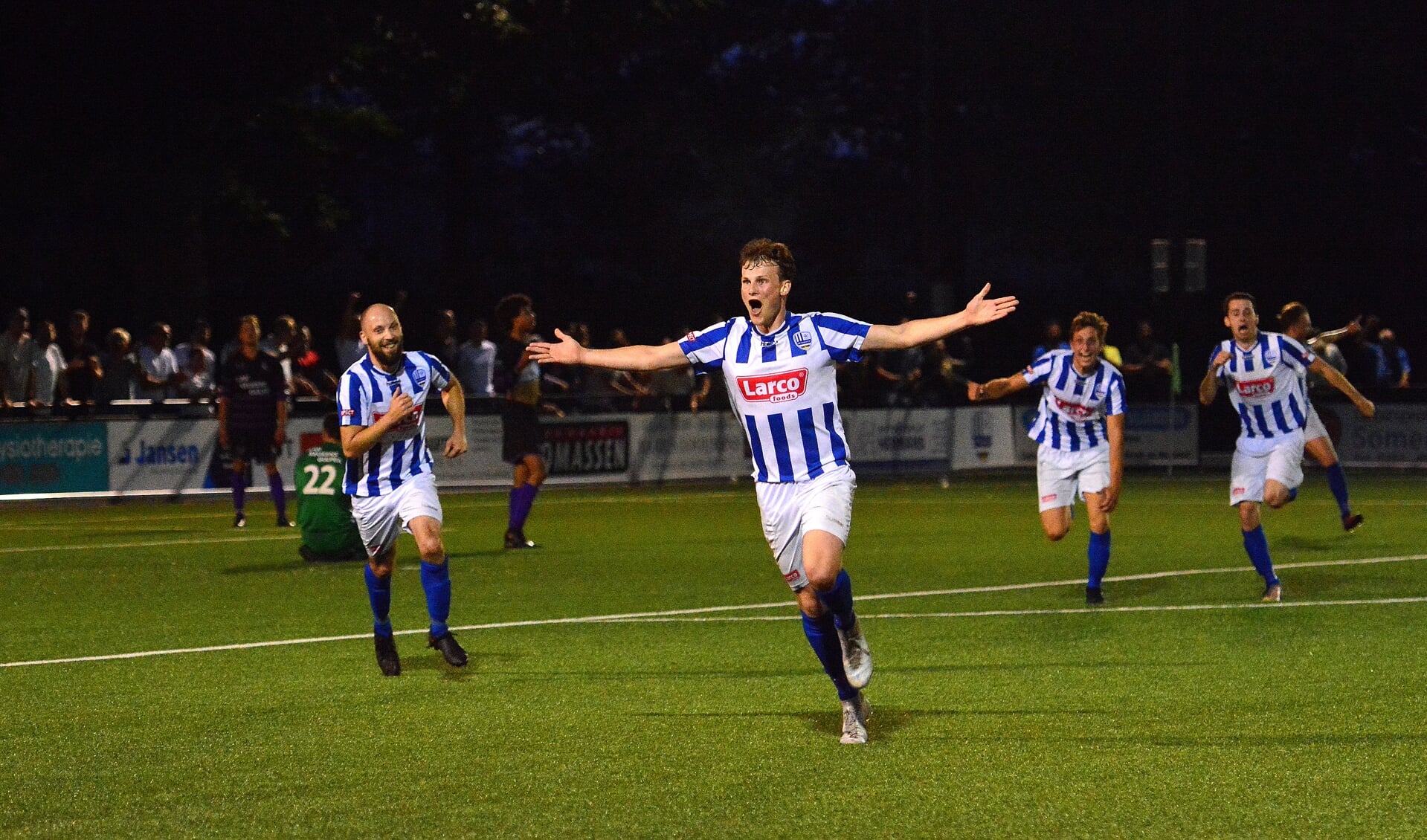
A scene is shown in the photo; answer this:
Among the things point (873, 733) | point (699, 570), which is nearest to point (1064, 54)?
point (699, 570)

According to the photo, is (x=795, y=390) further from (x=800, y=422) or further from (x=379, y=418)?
(x=379, y=418)

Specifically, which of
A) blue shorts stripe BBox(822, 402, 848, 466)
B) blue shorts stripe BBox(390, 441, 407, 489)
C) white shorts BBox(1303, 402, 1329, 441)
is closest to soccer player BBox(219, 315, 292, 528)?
blue shorts stripe BBox(390, 441, 407, 489)

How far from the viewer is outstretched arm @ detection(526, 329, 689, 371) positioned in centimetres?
817

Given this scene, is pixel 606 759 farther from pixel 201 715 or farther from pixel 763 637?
pixel 763 637

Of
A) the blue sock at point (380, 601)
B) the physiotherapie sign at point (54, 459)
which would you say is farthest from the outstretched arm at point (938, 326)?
the physiotherapie sign at point (54, 459)

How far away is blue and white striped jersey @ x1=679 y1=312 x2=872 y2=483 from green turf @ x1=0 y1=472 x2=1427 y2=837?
47.3 inches

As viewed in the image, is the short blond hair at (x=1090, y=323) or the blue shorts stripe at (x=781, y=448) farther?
the short blond hair at (x=1090, y=323)

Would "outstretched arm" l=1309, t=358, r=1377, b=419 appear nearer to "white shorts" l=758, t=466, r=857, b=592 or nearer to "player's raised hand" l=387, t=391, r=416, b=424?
"white shorts" l=758, t=466, r=857, b=592

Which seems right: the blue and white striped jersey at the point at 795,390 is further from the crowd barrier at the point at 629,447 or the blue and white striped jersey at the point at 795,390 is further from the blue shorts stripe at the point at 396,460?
the crowd barrier at the point at 629,447

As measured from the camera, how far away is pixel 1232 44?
44156mm

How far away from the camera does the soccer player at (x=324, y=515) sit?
15.6 meters

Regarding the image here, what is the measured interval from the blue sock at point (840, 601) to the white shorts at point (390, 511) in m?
2.81

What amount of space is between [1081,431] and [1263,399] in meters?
1.60

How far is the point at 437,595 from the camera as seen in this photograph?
396 inches
